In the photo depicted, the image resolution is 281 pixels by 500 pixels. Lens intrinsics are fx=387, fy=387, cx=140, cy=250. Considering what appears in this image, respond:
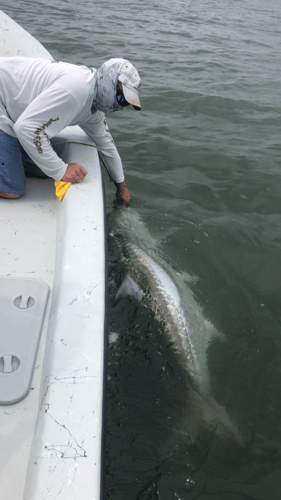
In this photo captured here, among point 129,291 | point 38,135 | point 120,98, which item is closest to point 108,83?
point 120,98

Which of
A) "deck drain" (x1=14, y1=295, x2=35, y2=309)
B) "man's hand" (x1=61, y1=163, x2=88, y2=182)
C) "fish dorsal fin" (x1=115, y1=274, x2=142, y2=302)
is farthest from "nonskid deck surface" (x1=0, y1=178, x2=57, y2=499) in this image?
"fish dorsal fin" (x1=115, y1=274, x2=142, y2=302)

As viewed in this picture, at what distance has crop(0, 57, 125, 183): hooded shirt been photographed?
111 inches

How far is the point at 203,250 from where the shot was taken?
4.20 meters

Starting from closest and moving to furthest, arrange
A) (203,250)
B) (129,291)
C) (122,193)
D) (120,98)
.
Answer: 1. (120,98)
2. (129,291)
3. (203,250)
4. (122,193)

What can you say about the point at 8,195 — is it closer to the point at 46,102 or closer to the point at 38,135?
the point at 38,135

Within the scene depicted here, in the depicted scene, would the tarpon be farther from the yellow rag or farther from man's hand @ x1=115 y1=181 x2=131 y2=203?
the yellow rag

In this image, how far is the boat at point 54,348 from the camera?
148 centimetres

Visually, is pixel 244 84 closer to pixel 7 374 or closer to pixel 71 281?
pixel 71 281

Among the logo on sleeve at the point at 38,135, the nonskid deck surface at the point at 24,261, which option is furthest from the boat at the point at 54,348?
the logo on sleeve at the point at 38,135

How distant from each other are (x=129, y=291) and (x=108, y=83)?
1689 millimetres

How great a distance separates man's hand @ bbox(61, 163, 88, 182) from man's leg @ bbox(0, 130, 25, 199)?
1.29ft

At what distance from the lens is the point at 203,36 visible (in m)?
12.1

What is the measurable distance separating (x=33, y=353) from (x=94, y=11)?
14.7 meters

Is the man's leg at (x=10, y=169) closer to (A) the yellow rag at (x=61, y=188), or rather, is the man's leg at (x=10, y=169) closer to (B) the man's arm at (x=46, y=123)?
(B) the man's arm at (x=46, y=123)
